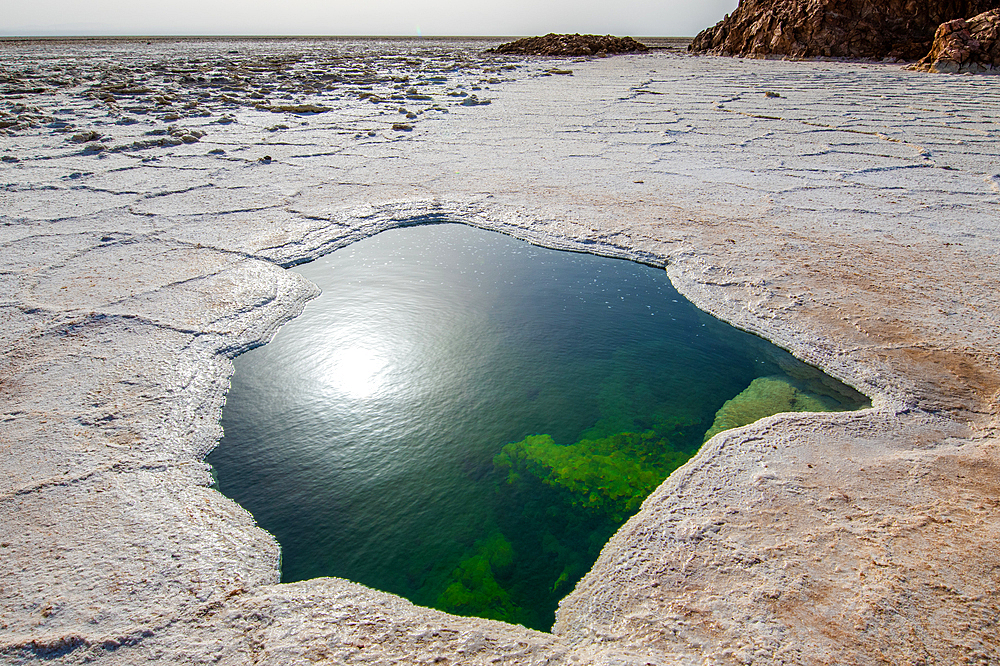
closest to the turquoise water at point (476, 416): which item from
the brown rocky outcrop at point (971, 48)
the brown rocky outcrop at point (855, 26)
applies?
the brown rocky outcrop at point (971, 48)

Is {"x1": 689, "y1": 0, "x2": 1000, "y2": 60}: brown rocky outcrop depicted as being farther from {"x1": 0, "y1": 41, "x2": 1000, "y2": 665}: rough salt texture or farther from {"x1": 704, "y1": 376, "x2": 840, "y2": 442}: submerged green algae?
{"x1": 704, "y1": 376, "x2": 840, "y2": 442}: submerged green algae

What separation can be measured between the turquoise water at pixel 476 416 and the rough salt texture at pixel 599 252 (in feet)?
0.33

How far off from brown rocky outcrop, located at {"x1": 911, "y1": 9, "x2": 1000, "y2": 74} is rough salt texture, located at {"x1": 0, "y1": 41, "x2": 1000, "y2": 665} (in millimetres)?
7725

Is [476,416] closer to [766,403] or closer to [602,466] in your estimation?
[602,466]

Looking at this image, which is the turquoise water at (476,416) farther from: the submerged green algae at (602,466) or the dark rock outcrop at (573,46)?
the dark rock outcrop at (573,46)

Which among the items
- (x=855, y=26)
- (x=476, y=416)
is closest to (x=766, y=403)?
(x=476, y=416)

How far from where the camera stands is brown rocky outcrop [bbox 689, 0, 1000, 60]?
12766mm

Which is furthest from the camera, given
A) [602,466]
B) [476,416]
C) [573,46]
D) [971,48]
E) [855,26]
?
[573,46]

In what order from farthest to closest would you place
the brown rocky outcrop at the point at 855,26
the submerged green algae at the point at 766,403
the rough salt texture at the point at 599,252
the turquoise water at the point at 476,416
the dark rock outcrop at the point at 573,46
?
the dark rock outcrop at the point at 573,46, the brown rocky outcrop at the point at 855,26, the submerged green algae at the point at 766,403, the turquoise water at the point at 476,416, the rough salt texture at the point at 599,252

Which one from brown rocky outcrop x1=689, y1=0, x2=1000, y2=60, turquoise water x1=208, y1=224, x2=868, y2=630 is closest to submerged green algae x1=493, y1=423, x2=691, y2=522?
turquoise water x1=208, y1=224, x2=868, y2=630

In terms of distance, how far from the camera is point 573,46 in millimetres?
20578

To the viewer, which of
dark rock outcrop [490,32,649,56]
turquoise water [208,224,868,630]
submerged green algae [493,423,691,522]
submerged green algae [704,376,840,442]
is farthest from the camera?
dark rock outcrop [490,32,649,56]

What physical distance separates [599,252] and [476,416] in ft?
4.23

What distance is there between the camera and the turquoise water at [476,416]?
129 centimetres
